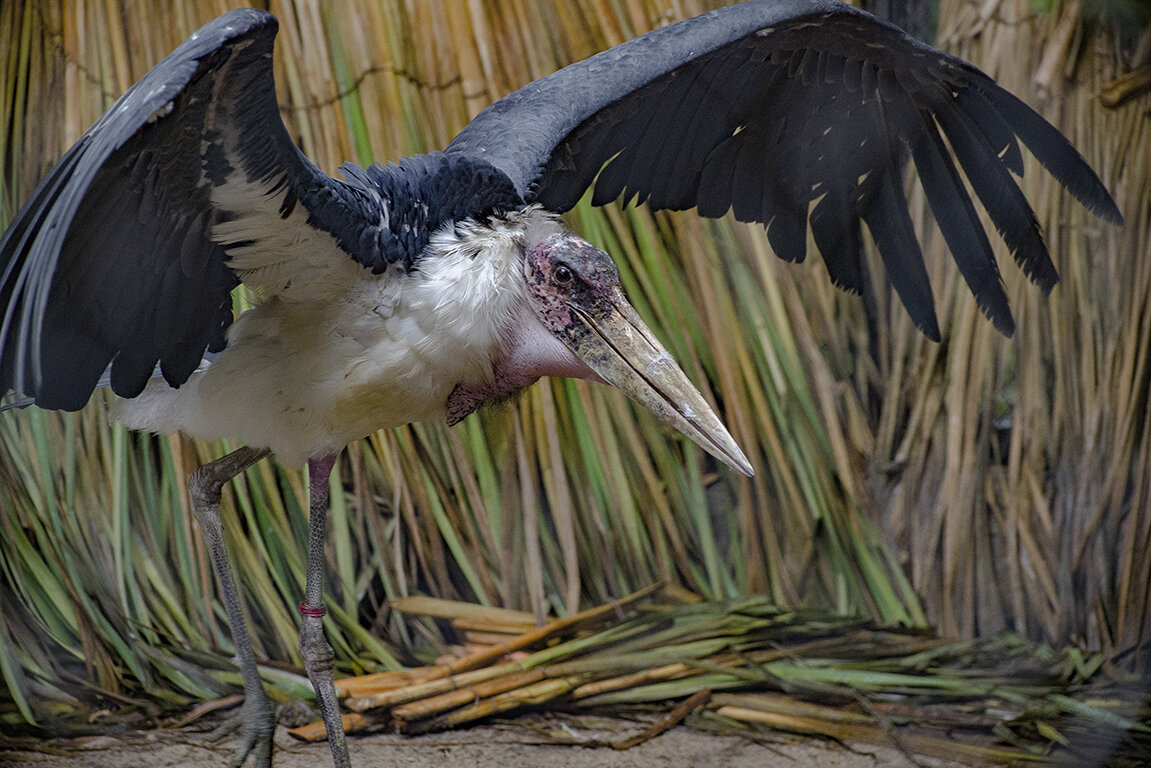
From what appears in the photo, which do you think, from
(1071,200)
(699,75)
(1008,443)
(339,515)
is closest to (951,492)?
(1008,443)

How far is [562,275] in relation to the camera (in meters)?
1.30

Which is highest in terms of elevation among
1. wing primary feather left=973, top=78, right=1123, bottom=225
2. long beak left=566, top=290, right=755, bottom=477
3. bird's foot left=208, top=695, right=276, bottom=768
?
wing primary feather left=973, top=78, right=1123, bottom=225

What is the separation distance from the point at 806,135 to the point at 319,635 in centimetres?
104

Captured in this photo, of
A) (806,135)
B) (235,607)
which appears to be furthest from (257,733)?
(806,135)

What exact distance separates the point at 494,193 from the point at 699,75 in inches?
17.5

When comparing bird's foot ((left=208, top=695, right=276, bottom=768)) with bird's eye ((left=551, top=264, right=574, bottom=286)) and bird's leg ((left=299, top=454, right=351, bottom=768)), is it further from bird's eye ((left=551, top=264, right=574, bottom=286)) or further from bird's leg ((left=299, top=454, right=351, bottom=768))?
bird's eye ((left=551, top=264, right=574, bottom=286))

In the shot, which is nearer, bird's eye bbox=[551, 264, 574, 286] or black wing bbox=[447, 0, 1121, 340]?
bird's eye bbox=[551, 264, 574, 286]

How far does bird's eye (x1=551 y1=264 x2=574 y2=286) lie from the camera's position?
129 centimetres

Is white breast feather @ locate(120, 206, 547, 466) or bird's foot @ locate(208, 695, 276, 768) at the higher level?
white breast feather @ locate(120, 206, 547, 466)

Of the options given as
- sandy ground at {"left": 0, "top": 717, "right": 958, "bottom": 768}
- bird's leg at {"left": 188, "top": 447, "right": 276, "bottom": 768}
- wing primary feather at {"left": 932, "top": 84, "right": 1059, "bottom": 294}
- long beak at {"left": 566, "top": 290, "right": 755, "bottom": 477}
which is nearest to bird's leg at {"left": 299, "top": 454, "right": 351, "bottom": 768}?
bird's leg at {"left": 188, "top": 447, "right": 276, "bottom": 768}

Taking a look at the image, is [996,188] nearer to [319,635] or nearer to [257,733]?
[319,635]

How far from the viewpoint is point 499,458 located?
2.06m

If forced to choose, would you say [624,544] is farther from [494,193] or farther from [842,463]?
[494,193]

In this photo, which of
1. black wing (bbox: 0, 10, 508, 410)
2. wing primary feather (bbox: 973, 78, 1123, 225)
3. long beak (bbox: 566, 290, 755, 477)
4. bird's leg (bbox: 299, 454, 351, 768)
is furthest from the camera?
wing primary feather (bbox: 973, 78, 1123, 225)
